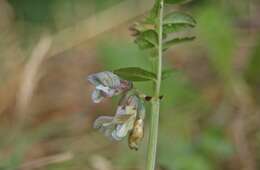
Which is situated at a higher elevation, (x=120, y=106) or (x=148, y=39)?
(x=148, y=39)

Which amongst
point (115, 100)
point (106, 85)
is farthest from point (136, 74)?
point (115, 100)

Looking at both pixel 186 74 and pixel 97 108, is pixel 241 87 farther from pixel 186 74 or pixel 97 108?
pixel 97 108

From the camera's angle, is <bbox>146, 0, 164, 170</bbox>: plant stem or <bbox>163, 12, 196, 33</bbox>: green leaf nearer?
<bbox>146, 0, 164, 170</bbox>: plant stem

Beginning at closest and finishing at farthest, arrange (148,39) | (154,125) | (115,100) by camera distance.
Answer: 1. (154,125)
2. (148,39)
3. (115,100)

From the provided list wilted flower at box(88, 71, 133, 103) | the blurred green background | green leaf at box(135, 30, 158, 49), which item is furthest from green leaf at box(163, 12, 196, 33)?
the blurred green background

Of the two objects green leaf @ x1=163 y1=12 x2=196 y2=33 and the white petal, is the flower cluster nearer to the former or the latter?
the white petal

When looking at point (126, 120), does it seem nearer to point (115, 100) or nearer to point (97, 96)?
point (97, 96)
